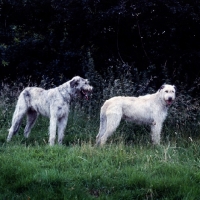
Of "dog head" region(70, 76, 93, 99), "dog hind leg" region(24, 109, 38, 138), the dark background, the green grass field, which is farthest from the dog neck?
the dark background

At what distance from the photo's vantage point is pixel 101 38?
16.6 meters

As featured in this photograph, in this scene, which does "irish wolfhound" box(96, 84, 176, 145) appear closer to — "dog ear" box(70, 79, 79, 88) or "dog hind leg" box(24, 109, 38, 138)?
"dog ear" box(70, 79, 79, 88)

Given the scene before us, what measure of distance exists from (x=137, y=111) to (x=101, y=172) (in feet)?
11.0

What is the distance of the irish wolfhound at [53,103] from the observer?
10562 millimetres

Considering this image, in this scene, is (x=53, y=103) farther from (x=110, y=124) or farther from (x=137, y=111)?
(x=137, y=111)

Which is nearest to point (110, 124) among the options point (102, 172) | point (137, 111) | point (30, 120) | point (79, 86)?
point (137, 111)

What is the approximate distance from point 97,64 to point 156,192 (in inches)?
413

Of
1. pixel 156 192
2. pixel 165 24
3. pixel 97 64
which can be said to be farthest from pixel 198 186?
pixel 97 64

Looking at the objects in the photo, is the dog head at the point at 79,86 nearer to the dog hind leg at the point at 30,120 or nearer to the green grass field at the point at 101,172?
the dog hind leg at the point at 30,120

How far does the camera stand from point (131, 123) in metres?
11.3

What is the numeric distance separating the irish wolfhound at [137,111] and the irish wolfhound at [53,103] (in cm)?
80

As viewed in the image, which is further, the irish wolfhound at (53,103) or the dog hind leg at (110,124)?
the irish wolfhound at (53,103)

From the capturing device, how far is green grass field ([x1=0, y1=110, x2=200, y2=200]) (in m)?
6.75

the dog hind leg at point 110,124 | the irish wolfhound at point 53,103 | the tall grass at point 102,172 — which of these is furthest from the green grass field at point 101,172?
the irish wolfhound at point 53,103
